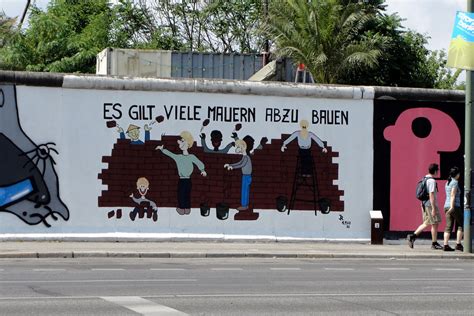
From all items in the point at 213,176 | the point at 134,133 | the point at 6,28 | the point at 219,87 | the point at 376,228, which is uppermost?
the point at 6,28

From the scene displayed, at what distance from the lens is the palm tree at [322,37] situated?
36.1m

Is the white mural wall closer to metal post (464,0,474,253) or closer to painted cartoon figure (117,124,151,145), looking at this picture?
painted cartoon figure (117,124,151,145)

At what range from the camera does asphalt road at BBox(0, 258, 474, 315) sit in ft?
35.9

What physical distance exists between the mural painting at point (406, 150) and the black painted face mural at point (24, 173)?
7647mm

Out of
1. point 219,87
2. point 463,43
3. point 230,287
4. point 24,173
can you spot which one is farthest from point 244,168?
point 230,287

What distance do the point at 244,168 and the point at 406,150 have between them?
406 centimetres

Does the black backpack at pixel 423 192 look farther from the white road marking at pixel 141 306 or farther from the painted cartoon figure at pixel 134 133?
the white road marking at pixel 141 306

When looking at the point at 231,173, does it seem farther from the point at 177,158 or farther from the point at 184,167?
the point at 177,158

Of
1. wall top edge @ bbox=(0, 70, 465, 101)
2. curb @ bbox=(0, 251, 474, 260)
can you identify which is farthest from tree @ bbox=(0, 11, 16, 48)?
curb @ bbox=(0, 251, 474, 260)

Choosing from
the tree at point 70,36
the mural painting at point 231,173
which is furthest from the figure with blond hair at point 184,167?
the tree at point 70,36

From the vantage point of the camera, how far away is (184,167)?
2192 centimetres

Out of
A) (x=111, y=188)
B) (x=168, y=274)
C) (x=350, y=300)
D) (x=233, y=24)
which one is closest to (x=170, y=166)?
(x=111, y=188)

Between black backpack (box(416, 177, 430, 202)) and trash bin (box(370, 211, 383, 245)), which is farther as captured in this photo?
trash bin (box(370, 211, 383, 245))

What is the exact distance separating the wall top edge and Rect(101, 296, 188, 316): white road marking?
10334 millimetres
